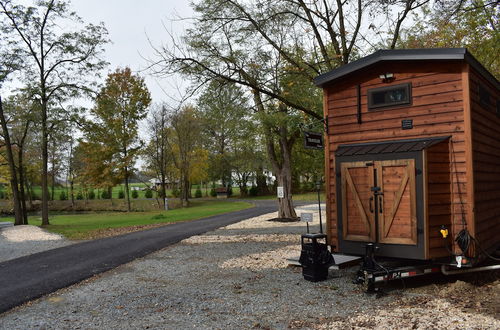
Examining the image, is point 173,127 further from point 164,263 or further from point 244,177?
point 164,263

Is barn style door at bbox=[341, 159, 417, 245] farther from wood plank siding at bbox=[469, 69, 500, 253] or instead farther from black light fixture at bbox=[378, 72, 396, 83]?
black light fixture at bbox=[378, 72, 396, 83]

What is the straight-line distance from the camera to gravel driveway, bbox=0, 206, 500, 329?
5.85m

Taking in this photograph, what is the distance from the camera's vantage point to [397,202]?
7176mm

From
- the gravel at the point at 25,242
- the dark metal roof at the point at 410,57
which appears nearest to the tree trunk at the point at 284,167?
the gravel at the point at 25,242

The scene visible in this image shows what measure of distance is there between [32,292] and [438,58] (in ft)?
28.3

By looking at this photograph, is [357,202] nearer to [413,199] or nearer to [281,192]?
[413,199]

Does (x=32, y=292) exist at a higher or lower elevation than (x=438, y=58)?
lower

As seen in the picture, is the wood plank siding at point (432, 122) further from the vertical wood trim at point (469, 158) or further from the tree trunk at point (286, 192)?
the tree trunk at point (286, 192)

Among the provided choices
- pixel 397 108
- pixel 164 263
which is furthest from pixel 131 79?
pixel 397 108

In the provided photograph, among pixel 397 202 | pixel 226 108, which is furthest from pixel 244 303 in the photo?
pixel 226 108

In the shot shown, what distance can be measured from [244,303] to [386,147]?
3622 mm

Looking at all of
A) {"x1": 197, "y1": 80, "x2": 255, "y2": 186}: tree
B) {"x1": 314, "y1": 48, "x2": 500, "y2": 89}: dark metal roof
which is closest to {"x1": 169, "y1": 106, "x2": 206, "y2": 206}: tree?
{"x1": 197, "y1": 80, "x2": 255, "y2": 186}: tree

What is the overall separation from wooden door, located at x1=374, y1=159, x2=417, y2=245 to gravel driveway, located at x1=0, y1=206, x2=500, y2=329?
38.7 inches

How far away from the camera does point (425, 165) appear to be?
273 inches
